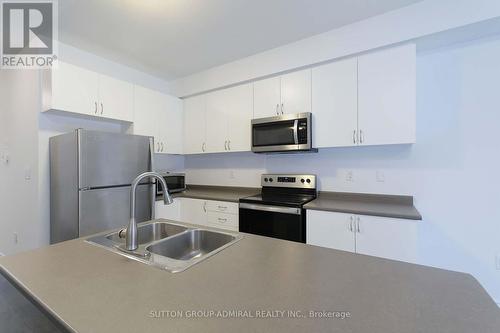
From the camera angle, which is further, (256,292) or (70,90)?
(70,90)

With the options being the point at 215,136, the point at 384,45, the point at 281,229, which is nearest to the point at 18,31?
the point at 215,136

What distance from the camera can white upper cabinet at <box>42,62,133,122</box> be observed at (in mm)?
2169

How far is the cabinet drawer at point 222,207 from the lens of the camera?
258cm

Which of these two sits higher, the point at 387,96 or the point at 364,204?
the point at 387,96

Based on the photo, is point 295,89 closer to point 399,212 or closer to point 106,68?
point 399,212

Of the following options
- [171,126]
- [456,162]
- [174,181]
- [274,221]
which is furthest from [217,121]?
[456,162]

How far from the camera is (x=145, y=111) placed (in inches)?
116

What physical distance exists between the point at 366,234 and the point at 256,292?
1538 mm

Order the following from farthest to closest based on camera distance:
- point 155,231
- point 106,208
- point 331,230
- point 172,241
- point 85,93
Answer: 1. point 85,93
2. point 106,208
3. point 331,230
4. point 155,231
5. point 172,241

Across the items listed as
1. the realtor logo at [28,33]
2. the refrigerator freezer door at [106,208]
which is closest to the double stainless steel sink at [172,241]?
the refrigerator freezer door at [106,208]

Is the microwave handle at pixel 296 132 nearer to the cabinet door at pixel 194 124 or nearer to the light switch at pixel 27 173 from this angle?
the cabinet door at pixel 194 124

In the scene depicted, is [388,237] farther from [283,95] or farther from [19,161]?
[19,161]

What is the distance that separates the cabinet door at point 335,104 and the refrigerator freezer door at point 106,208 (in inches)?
77.4

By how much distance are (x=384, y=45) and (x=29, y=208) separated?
12.8 ft
